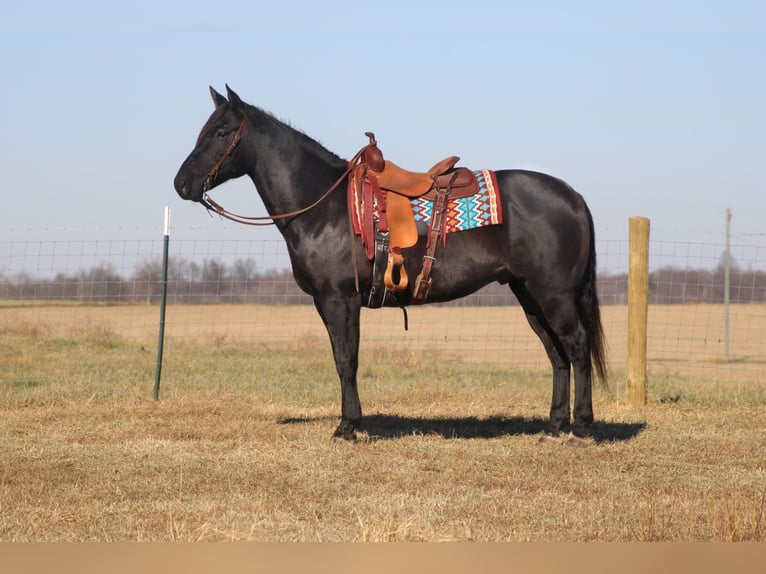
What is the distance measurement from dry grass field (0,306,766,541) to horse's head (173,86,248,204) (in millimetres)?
2073

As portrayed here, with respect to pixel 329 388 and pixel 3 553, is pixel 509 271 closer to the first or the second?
pixel 329 388

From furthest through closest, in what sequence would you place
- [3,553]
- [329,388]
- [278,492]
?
[329,388]
[278,492]
[3,553]

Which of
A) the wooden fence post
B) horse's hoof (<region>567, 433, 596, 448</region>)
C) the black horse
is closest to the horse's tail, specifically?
the black horse

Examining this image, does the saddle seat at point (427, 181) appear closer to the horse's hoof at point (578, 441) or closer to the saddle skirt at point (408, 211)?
the saddle skirt at point (408, 211)

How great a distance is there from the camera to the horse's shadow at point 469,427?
302 inches

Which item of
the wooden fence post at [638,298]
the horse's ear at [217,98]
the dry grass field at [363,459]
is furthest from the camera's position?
the wooden fence post at [638,298]

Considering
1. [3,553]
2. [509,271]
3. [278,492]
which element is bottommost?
[278,492]

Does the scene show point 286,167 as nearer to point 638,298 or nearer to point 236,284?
point 638,298

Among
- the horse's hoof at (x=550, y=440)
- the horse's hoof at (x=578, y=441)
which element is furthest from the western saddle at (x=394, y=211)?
the horse's hoof at (x=578, y=441)

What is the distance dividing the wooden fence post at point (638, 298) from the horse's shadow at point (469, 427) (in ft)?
3.57

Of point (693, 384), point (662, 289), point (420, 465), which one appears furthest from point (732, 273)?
point (420, 465)

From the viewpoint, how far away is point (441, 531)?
4.41 meters

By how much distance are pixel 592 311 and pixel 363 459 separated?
230cm

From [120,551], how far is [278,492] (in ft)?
12.4
